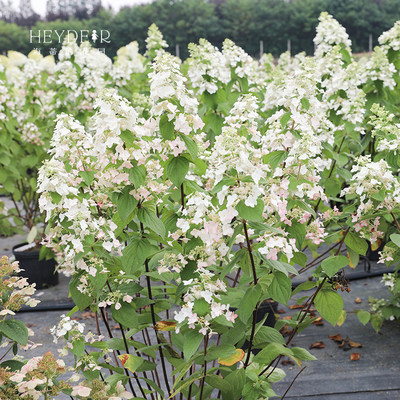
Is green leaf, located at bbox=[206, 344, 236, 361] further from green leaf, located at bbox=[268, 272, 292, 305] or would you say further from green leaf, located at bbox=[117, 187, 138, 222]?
green leaf, located at bbox=[117, 187, 138, 222]

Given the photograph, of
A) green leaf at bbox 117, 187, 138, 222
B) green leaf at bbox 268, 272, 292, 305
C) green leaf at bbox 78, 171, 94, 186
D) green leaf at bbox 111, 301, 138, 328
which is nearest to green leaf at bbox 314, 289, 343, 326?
green leaf at bbox 268, 272, 292, 305

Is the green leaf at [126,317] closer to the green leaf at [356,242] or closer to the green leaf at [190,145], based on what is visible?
the green leaf at [190,145]

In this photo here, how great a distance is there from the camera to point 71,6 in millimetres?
53875

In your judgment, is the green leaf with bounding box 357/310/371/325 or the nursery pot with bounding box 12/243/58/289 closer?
the green leaf with bounding box 357/310/371/325

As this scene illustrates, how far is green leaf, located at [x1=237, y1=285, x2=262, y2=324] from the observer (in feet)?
5.23

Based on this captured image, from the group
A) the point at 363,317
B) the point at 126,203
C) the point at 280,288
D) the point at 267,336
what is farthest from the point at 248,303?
the point at 363,317

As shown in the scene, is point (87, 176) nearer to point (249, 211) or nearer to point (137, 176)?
point (137, 176)

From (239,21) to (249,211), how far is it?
50.7m

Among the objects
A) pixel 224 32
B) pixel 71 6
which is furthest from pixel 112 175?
pixel 71 6

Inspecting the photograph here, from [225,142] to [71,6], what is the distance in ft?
189

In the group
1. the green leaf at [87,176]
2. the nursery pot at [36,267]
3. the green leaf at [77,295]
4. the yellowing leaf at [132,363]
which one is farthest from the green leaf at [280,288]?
the nursery pot at [36,267]

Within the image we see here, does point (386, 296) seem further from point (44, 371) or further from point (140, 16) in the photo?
point (140, 16)

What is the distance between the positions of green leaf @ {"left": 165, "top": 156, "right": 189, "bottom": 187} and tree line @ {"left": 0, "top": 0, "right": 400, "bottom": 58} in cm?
4365

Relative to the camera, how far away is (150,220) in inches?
66.8
